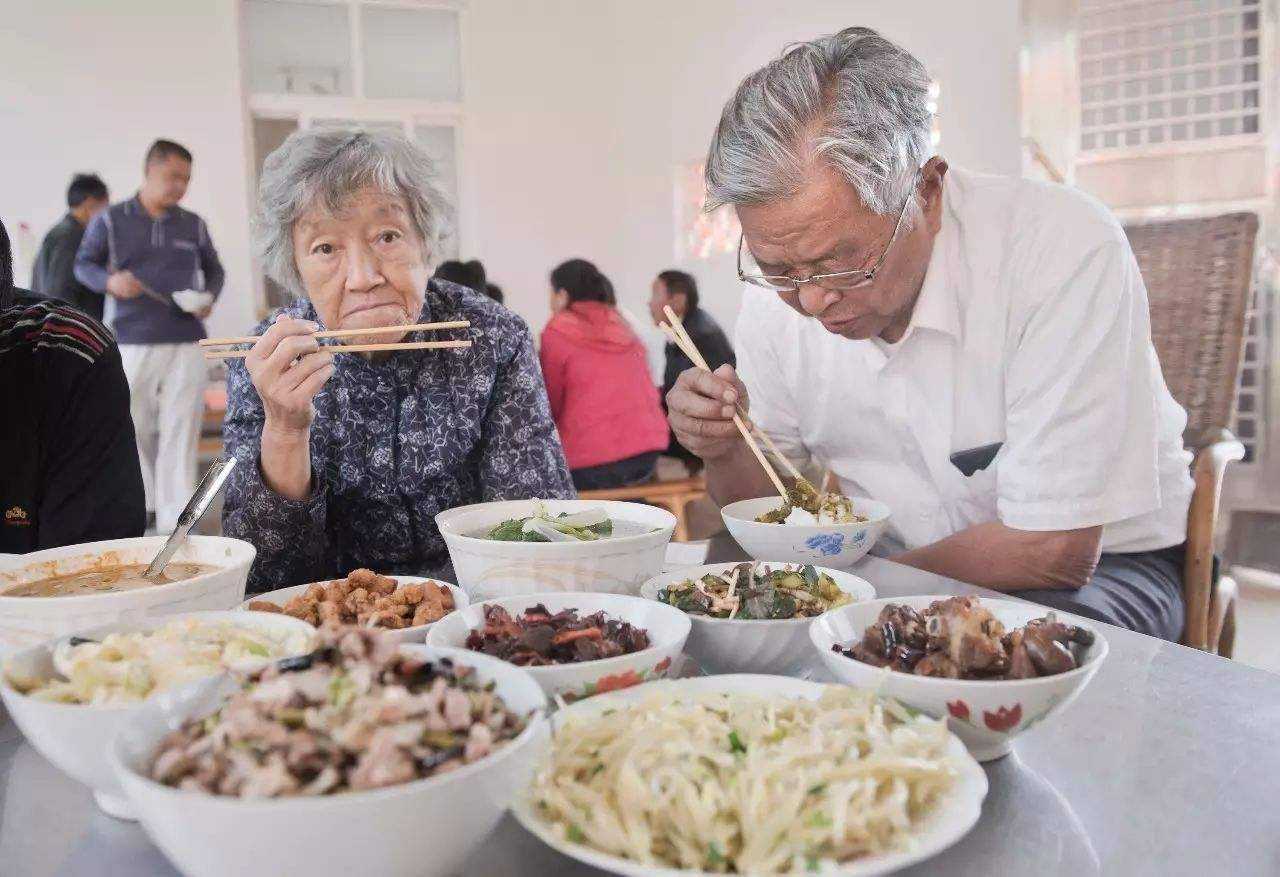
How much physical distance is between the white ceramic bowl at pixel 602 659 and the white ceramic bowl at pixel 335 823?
20 cm

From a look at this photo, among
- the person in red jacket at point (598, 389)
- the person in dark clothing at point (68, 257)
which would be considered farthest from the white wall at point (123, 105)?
the person in red jacket at point (598, 389)

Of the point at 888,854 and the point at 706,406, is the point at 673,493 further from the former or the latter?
the point at 888,854

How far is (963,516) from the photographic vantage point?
6.81 ft

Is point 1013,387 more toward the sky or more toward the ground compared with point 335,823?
more toward the sky

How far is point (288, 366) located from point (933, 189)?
120cm

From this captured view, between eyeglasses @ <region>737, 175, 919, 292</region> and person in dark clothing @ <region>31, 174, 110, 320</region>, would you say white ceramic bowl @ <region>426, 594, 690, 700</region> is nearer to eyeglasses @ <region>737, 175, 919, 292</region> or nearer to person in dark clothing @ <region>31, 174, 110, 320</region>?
eyeglasses @ <region>737, 175, 919, 292</region>

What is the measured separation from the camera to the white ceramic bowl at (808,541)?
151 centimetres

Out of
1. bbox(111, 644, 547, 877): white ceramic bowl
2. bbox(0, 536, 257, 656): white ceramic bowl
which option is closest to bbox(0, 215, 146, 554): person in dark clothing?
bbox(0, 536, 257, 656): white ceramic bowl

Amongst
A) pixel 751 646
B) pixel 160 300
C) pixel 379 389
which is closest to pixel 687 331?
pixel 160 300

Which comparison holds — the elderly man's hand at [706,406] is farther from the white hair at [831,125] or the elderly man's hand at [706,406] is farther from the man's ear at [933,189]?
the man's ear at [933,189]

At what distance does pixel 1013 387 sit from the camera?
74.4 inches

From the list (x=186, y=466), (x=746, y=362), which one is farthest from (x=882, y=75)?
(x=186, y=466)

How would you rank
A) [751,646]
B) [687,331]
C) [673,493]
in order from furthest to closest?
[687,331] → [673,493] → [751,646]

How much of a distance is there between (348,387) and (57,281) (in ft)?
16.7
